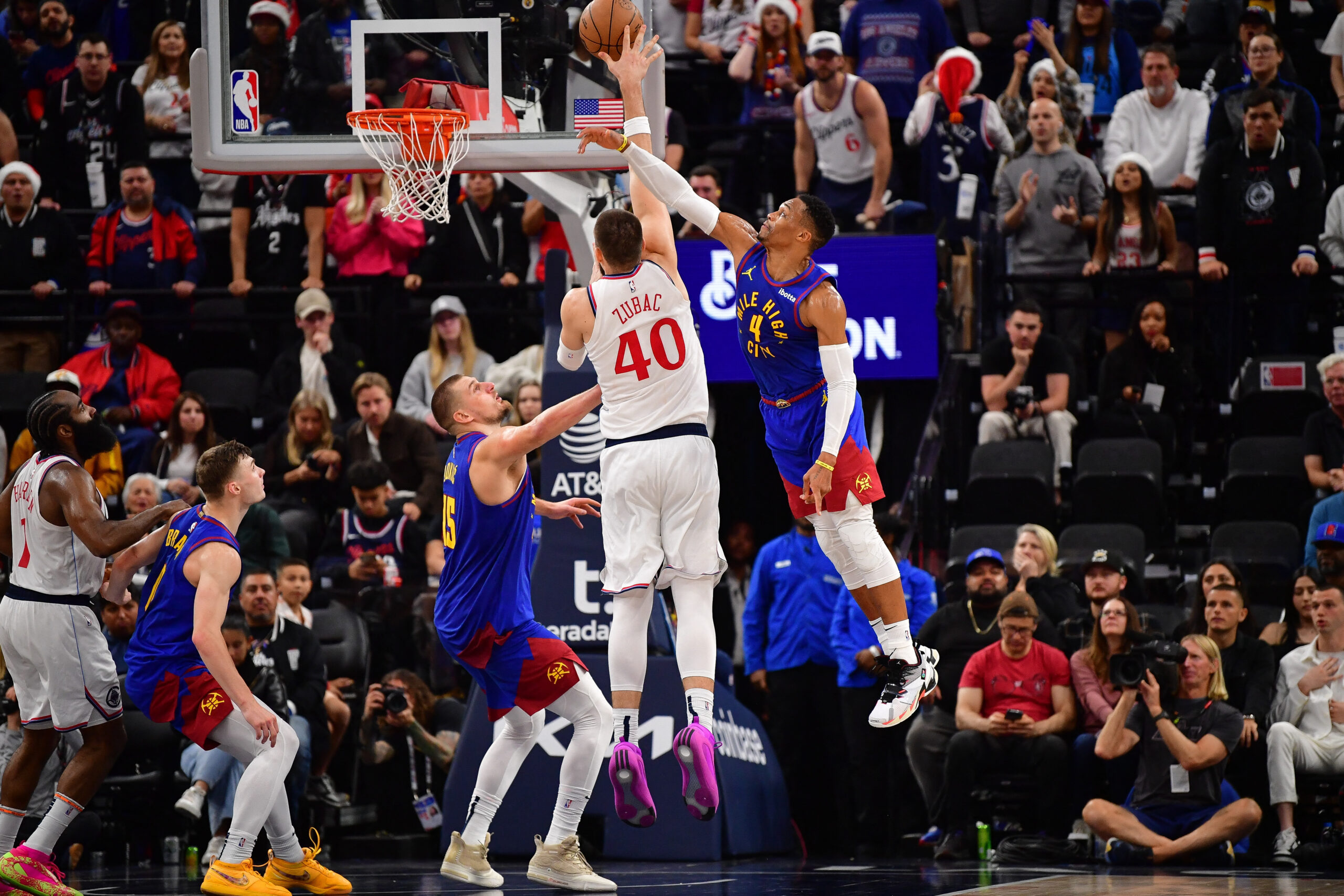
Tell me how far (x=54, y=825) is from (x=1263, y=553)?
335 inches

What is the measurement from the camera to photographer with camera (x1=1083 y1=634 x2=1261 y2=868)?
1056 centimetres

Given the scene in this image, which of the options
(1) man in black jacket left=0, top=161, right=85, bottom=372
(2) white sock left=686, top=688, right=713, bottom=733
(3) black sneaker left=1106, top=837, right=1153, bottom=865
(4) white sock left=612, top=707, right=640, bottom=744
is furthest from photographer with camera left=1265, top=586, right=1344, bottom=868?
(1) man in black jacket left=0, top=161, right=85, bottom=372

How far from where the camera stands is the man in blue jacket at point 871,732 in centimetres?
1209

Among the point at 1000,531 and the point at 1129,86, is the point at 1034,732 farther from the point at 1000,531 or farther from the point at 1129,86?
the point at 1129,86

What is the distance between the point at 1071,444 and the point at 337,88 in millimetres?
6751

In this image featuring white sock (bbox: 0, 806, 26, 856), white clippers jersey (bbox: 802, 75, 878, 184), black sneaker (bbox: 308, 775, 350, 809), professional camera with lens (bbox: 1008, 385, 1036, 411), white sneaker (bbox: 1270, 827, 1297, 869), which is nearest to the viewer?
white sock (bbox: 0, 806, 26, 856)

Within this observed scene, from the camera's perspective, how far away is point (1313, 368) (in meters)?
13.9

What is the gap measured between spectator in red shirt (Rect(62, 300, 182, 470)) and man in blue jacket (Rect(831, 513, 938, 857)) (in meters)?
6.43

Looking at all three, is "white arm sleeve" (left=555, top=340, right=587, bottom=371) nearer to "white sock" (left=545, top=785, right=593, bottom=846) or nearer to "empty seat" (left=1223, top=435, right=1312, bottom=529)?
"white sock" (left=545, top=785, right=593, bottom=846)

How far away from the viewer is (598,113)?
973 centimetres

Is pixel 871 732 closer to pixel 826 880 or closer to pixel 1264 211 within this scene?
pixel 826 880

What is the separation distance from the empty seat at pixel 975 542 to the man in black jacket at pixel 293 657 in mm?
4632

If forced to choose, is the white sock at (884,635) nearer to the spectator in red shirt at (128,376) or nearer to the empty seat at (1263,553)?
the empty seat at (1263,553)

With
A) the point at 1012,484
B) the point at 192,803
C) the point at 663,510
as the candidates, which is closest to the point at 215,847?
the point at 192,803
